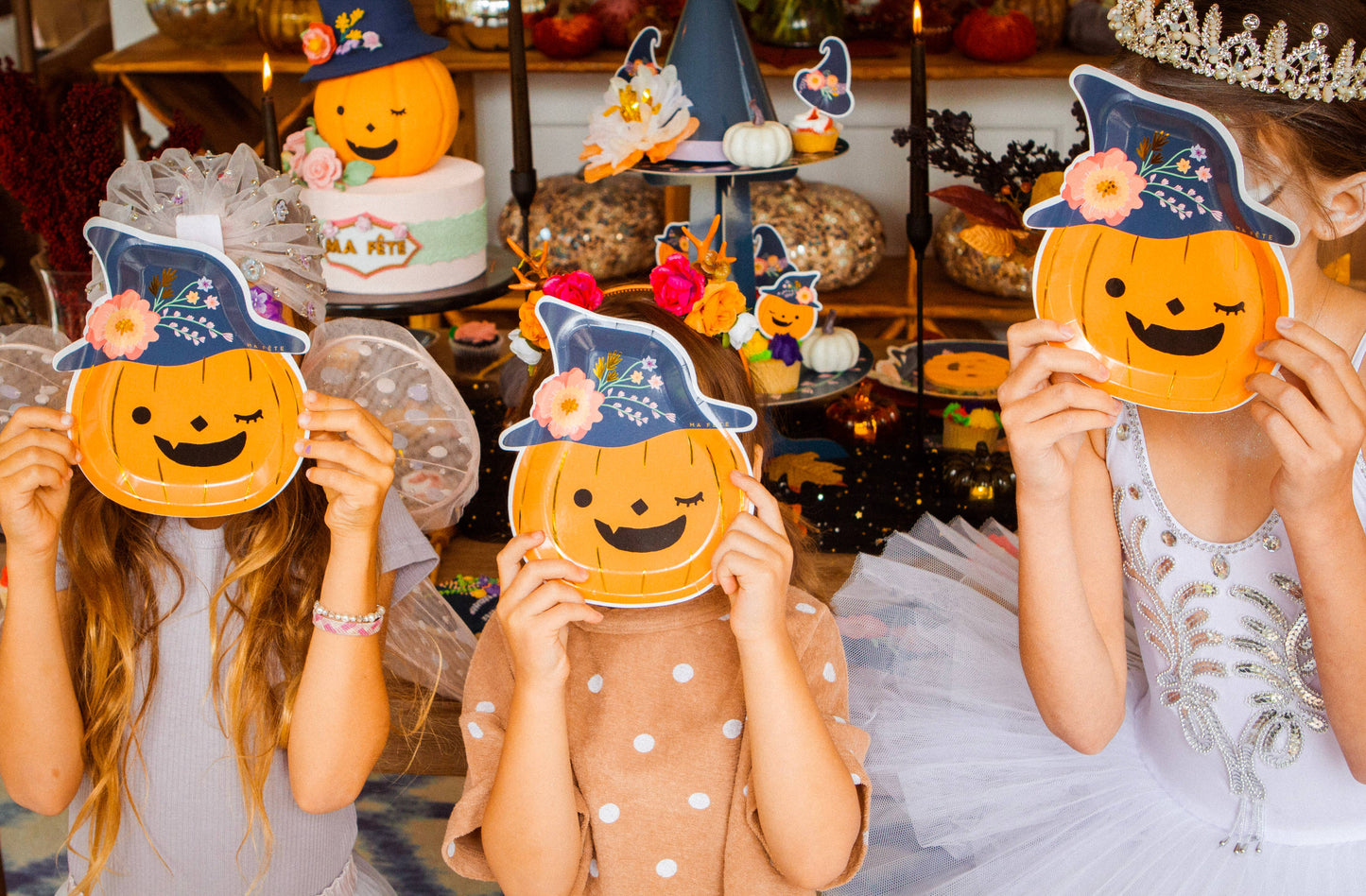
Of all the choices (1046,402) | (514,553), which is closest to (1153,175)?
(1046,402)

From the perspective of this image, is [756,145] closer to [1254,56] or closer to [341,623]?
[1254,56]

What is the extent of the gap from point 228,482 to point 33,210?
0.68 metres

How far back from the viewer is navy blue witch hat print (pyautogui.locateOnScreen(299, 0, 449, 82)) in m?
1.75

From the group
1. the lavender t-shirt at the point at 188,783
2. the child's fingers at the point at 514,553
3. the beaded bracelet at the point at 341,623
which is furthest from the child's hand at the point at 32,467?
the child's fingers at the point at 514,553

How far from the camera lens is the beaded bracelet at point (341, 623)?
1.07m

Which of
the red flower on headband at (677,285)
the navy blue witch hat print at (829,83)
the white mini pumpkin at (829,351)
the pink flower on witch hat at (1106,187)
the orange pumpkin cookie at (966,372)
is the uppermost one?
the pink flower on witch hat at (1106,187)

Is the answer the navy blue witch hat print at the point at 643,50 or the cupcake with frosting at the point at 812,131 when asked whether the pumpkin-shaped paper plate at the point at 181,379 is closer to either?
the navy blue witch hat print at the point at 643,50

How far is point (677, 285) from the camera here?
1044 millimetres

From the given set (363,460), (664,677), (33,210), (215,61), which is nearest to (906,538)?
(664,677)

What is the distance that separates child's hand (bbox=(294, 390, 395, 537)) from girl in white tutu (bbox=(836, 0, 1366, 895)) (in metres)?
0.52

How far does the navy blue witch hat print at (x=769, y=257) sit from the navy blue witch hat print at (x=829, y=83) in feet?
0.62

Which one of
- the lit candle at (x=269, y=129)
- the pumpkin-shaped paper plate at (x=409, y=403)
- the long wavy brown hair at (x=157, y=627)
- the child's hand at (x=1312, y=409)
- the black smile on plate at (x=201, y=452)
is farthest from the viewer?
the lit candle at (x=269, y=129)

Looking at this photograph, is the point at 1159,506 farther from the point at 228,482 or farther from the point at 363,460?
the point at 228,482

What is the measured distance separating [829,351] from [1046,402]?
2.63ft
